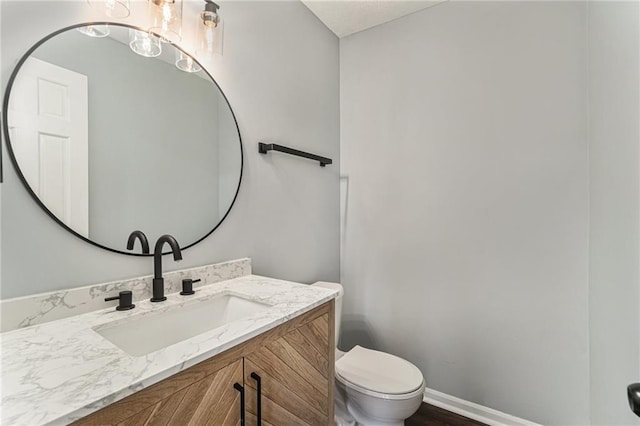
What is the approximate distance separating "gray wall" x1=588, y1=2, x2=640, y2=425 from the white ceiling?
948 mm

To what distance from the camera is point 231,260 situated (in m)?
1.38

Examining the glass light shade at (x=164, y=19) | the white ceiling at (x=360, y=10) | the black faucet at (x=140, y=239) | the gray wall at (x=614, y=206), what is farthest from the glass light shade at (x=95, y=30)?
the gray wall at (x=614, y=206)

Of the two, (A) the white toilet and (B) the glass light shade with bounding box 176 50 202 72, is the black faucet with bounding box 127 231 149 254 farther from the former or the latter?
(A) the white toilet

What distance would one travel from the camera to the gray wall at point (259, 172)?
0.83 meters

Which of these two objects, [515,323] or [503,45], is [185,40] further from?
[515,323]

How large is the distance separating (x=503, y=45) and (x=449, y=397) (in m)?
2.09

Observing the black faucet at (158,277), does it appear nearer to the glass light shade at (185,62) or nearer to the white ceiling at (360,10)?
the glass light shade at (185,62)

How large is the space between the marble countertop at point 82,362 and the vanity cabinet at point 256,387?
30 millimetres

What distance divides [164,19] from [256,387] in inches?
52.4

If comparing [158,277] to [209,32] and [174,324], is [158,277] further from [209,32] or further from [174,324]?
[209,32]

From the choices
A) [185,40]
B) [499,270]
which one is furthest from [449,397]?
[185,40]

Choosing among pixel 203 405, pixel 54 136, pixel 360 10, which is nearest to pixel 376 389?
pixel 203 405

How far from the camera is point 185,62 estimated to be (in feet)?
3.98

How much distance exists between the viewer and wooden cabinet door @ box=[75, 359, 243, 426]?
54 cm
